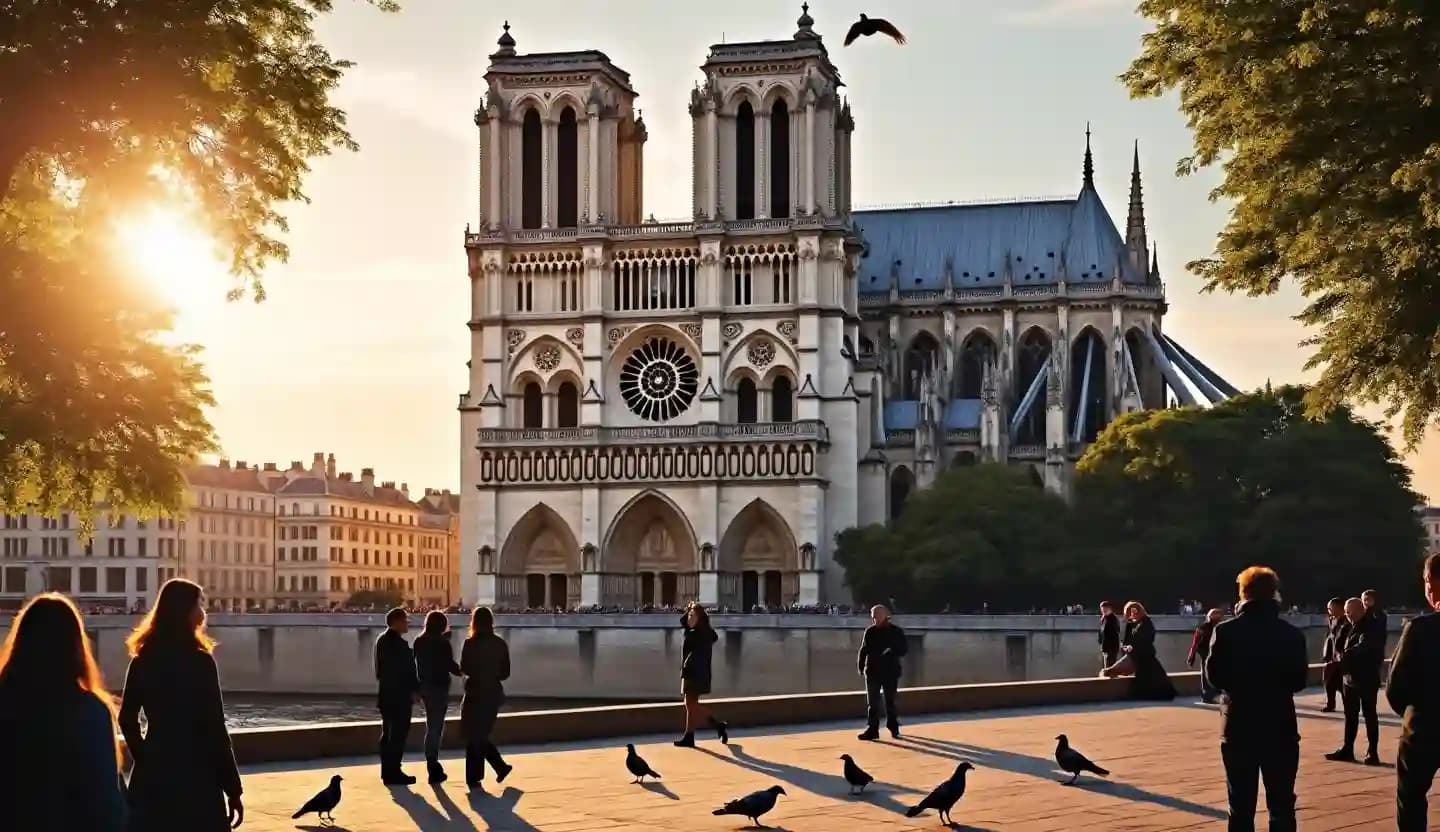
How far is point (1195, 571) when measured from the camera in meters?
75.8

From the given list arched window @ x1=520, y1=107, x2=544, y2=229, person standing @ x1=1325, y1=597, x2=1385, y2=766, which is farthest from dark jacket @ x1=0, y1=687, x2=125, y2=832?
arched window @ x1=520, y1=107, x2=544, y2=229

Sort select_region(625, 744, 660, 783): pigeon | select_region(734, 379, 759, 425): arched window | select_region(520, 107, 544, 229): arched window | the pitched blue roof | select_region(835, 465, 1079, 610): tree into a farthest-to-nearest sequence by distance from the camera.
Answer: the pitched blue roof < select_region(520, 107, 544, 229): arched window < select_region(734, 379, 759, 425): arched window < select_region(835, 465, 1079, 610): tree < select_region(625, 744, 660, 783): pigeon

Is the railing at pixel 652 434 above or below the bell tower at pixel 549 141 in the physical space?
below

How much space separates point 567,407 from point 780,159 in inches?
530

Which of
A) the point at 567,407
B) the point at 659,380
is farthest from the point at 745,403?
the point at 567,407

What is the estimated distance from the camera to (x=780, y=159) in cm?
8712

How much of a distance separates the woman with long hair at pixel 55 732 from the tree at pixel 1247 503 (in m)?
65.7

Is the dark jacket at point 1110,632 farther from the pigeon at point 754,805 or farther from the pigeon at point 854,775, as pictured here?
the pigeon at point 754,805

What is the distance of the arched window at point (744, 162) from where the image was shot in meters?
87.1

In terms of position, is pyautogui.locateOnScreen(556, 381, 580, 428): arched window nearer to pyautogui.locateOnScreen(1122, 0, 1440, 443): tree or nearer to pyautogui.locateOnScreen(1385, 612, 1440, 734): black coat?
pyautogui.locateOnScreen(1122, 0, 1440, 443): tree

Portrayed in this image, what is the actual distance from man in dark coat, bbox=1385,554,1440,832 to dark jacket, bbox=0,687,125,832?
248 inches

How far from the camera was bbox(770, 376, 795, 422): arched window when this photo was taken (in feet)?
283

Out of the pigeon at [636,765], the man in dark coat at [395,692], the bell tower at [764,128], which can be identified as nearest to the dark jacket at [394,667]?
the man in dark coat at [395,692]

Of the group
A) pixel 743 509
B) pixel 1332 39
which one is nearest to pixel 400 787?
pixel 1332 39
